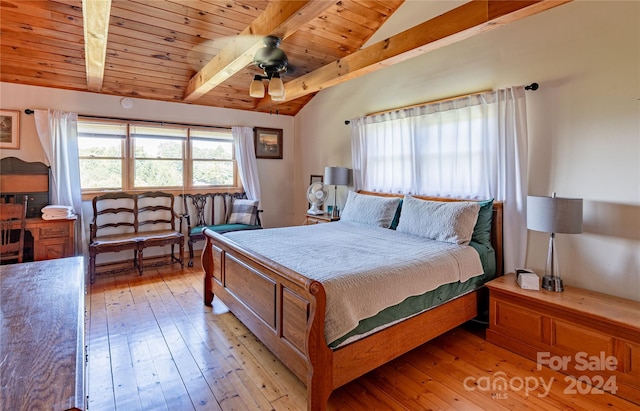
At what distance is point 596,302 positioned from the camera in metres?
2.19

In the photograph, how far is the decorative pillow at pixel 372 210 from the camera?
11.5ft

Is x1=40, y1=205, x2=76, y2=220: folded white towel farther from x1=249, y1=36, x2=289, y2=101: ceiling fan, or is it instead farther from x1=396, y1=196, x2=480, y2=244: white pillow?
x1=396, y1=196, x2=480, y2=244: white pillow

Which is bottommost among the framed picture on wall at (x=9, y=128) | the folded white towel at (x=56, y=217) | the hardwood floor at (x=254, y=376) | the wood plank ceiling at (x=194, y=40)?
the hardwood floor at (x=254, y=376)

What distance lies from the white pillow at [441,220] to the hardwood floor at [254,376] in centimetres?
80

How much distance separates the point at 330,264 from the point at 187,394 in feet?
3.66

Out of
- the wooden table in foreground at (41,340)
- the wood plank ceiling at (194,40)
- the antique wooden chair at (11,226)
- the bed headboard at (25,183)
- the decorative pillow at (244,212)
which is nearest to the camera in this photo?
the wooden table in foreground at (41,340)

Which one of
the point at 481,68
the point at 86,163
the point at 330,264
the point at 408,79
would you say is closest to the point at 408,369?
the point at 330,264

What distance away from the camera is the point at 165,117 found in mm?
4664

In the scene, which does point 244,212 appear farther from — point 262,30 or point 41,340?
point 41,340

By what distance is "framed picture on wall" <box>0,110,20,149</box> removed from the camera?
3723mm

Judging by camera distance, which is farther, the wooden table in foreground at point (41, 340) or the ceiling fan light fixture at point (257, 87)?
the ceiling fan light fixture at point (257, 87)

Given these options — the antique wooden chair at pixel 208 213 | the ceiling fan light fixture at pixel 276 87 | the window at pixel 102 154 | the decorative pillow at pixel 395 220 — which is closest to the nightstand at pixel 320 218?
the antique wooden chair at pixel 208 213

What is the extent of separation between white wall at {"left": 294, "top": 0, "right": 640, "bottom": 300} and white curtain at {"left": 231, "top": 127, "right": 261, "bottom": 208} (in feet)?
10.7

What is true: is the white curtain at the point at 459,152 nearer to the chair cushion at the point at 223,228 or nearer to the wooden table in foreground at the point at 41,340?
the chair cushion at the point at 223,228
